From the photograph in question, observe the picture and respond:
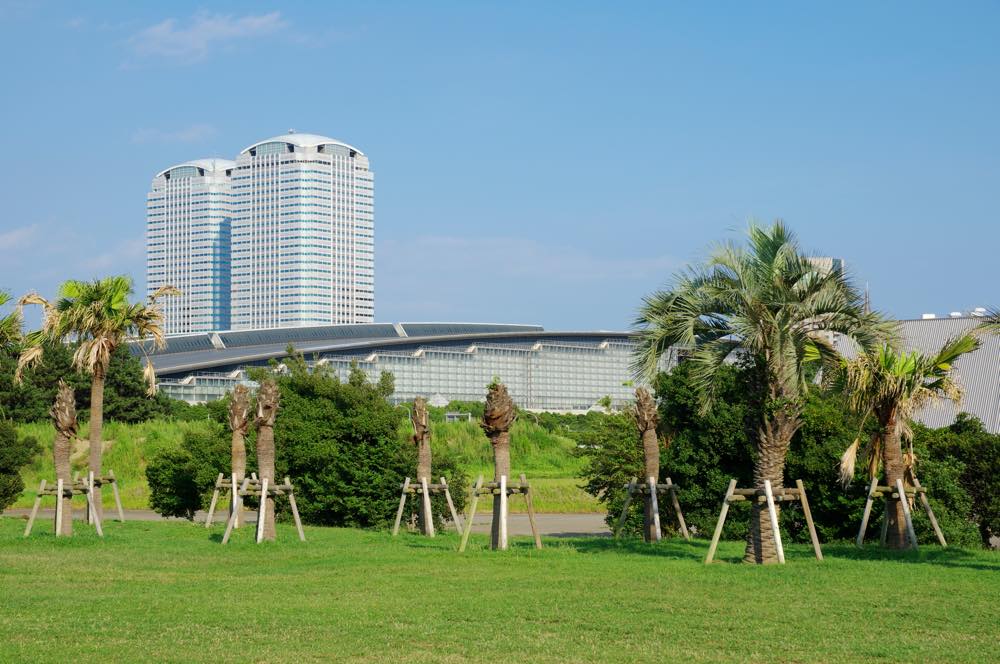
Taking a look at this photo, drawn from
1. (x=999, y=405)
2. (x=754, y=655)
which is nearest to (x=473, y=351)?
(x=999, y=405)

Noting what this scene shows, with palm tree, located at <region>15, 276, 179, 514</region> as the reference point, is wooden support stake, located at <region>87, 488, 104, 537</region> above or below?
below

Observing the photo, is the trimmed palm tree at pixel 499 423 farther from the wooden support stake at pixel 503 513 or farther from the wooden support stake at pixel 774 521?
Answer: the wooden support stake at pixel 774 521

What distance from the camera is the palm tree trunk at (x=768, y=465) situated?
2070 cm

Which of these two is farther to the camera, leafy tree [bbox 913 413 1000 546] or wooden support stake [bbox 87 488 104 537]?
leafy tree [bbox 913 413 1000 546]

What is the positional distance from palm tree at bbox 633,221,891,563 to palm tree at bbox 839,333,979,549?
0.70m

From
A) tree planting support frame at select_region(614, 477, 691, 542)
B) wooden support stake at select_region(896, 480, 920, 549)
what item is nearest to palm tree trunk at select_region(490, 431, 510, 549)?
tree planting support frame at select_region(614, 477, 691, 542)

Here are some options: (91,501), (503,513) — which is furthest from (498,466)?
(91,501)

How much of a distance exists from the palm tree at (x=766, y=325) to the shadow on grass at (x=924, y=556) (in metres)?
2.38

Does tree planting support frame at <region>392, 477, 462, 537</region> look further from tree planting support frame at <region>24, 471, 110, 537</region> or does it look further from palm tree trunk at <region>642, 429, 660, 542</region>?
tree planting support frame at <region>24, 471, 110, 537</region>

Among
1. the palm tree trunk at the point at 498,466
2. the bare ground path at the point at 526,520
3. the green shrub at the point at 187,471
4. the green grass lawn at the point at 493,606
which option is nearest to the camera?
the green grass lawn at the point at 493,606

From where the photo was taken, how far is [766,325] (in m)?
20.6

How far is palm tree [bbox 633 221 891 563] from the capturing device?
20.6 m

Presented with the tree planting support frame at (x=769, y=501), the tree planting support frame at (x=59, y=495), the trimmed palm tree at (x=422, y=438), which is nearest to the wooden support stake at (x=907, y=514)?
the tree planting support frame at (x=769, y=501)

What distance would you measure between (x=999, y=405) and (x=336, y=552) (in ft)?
84.5
